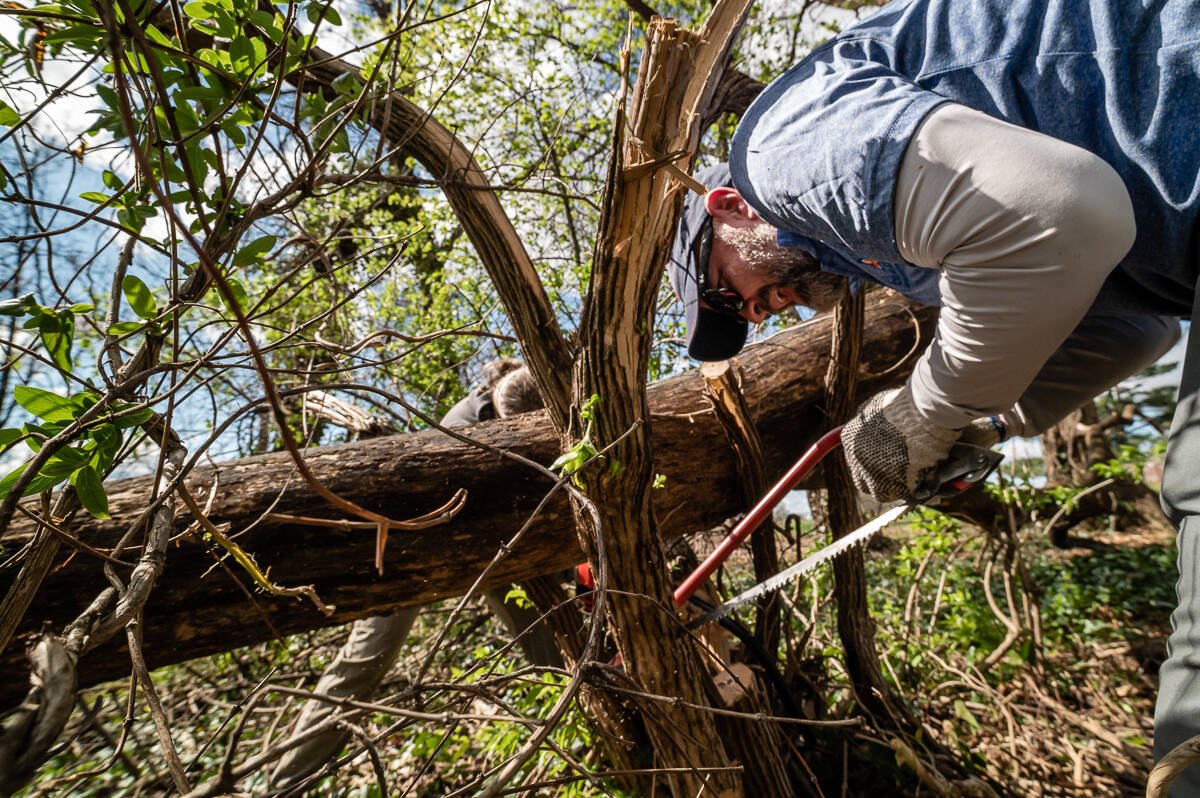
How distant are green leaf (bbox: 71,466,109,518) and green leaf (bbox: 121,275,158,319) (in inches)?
11.1

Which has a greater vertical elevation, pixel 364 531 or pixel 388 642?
pixel 364 531

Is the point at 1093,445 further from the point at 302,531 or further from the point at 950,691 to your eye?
the point at 302,531

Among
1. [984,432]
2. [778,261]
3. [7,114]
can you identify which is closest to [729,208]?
[778,261]

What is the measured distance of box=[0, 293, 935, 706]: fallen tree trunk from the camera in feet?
6.03

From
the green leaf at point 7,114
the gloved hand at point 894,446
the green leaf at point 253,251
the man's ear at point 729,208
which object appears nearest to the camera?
the green leaf at point 7,114

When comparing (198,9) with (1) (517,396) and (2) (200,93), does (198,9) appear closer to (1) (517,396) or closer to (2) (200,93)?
(2) (200,93)

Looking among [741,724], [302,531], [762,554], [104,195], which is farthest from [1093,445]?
[104,195]

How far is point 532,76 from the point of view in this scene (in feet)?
16.7

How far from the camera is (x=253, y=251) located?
1.04m

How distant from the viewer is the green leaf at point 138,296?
98 cm

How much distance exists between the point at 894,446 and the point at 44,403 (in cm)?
177

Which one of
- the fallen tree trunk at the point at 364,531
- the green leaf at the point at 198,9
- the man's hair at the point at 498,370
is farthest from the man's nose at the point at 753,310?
the man's hair at the point at 498,370

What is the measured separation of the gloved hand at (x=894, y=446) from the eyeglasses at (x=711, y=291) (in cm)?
52

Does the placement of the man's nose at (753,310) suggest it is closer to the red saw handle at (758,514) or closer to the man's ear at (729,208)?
the man's ear at (729,208)
